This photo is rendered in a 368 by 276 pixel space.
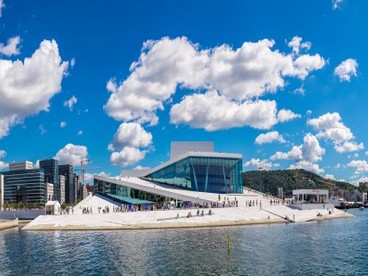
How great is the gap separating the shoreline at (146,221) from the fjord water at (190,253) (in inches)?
285

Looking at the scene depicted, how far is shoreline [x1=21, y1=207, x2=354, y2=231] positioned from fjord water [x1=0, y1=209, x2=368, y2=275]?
7229mm

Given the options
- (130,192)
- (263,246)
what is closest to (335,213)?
(130,192)

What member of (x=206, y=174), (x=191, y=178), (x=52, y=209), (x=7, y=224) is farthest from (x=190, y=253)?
(x=206, y=174)

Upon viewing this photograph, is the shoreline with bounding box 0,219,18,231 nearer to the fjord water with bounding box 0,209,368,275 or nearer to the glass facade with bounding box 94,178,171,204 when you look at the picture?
the glass facade with bounding box 94,178,171,204

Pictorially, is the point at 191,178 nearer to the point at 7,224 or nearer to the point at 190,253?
the point at 7,224

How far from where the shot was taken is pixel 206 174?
3548 inches

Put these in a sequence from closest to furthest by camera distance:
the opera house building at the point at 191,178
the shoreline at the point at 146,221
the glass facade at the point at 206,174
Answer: the shoreline at the point at 146,221
the opera house building at the point at 191,178
the glass facade at the point at 206,174

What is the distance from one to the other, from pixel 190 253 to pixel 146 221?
24.5 m

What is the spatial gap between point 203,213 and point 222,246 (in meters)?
23.6

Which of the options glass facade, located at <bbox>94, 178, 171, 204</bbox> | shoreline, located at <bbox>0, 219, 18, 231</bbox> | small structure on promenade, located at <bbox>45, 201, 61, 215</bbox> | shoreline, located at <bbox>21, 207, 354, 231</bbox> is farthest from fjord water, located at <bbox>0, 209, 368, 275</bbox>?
glass facade, located at <bbox>94, 178, 171, 204</bbox>

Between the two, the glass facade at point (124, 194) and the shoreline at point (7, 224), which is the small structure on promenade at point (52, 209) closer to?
the shoreline at point (7, 224)

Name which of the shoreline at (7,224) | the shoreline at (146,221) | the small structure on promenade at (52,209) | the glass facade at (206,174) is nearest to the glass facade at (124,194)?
the glass facade at (206,174)

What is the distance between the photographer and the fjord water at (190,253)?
28781mm

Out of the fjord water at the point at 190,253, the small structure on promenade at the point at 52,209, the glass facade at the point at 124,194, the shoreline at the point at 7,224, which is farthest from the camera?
the glass facade at the point at 124,194
